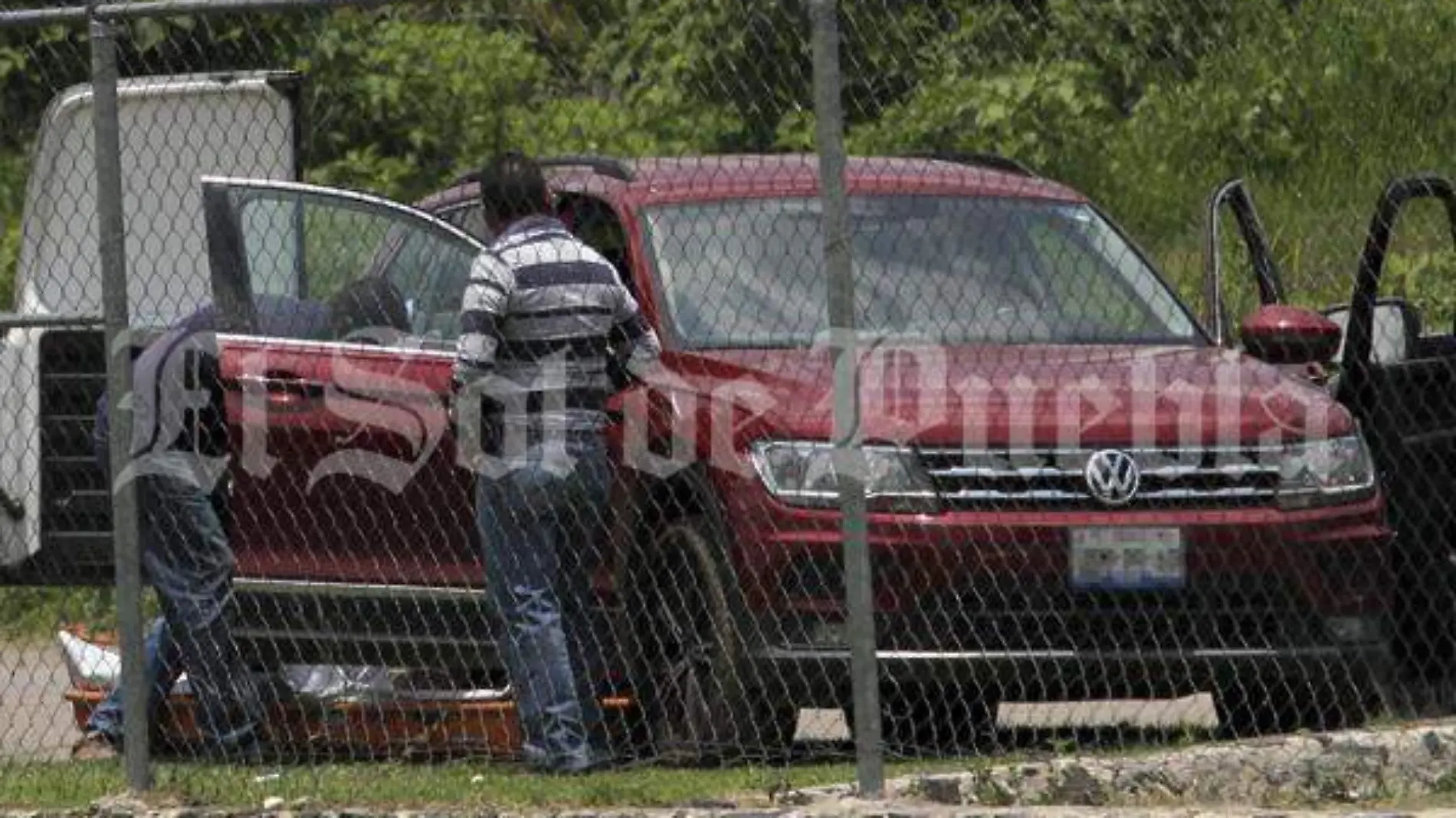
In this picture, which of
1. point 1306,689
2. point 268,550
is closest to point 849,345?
point 1306,689

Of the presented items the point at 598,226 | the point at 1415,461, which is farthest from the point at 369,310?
the point at 1415,461

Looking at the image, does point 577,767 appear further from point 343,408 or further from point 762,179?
point 762,179

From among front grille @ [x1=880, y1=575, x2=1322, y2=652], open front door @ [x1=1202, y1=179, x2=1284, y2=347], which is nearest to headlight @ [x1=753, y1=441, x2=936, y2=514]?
front grille @ [x1=880, y1=575, x2=1322, y2=652]

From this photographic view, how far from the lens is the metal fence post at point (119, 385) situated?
349 inches

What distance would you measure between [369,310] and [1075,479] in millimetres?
2314

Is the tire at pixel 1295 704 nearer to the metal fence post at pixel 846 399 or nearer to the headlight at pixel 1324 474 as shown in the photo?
the headlight at pixel 1324 474

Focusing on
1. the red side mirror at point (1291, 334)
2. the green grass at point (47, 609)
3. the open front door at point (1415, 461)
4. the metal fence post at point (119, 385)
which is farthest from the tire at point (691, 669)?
the green grass at point (47, 609)

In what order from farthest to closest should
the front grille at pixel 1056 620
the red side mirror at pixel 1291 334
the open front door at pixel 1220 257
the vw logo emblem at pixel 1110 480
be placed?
the open front door at pixel 1220 257
the red side mirror at pixel 1291 334
the vw logo emblem at pixel 1110 480
the front grille at pixel 1056 620

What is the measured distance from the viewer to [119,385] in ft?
29.3

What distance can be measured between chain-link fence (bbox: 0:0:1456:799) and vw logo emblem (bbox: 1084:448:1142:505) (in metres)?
0.02

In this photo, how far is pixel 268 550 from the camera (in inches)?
408

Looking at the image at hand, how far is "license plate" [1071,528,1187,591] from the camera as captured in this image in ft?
30.1

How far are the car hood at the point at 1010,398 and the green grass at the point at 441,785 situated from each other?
903 mm

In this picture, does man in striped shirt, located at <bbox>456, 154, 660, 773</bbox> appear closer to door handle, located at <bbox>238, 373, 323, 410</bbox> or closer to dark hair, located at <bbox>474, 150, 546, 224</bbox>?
dark hair, located at <bbox>474, 150, 546, 224</bbox>
